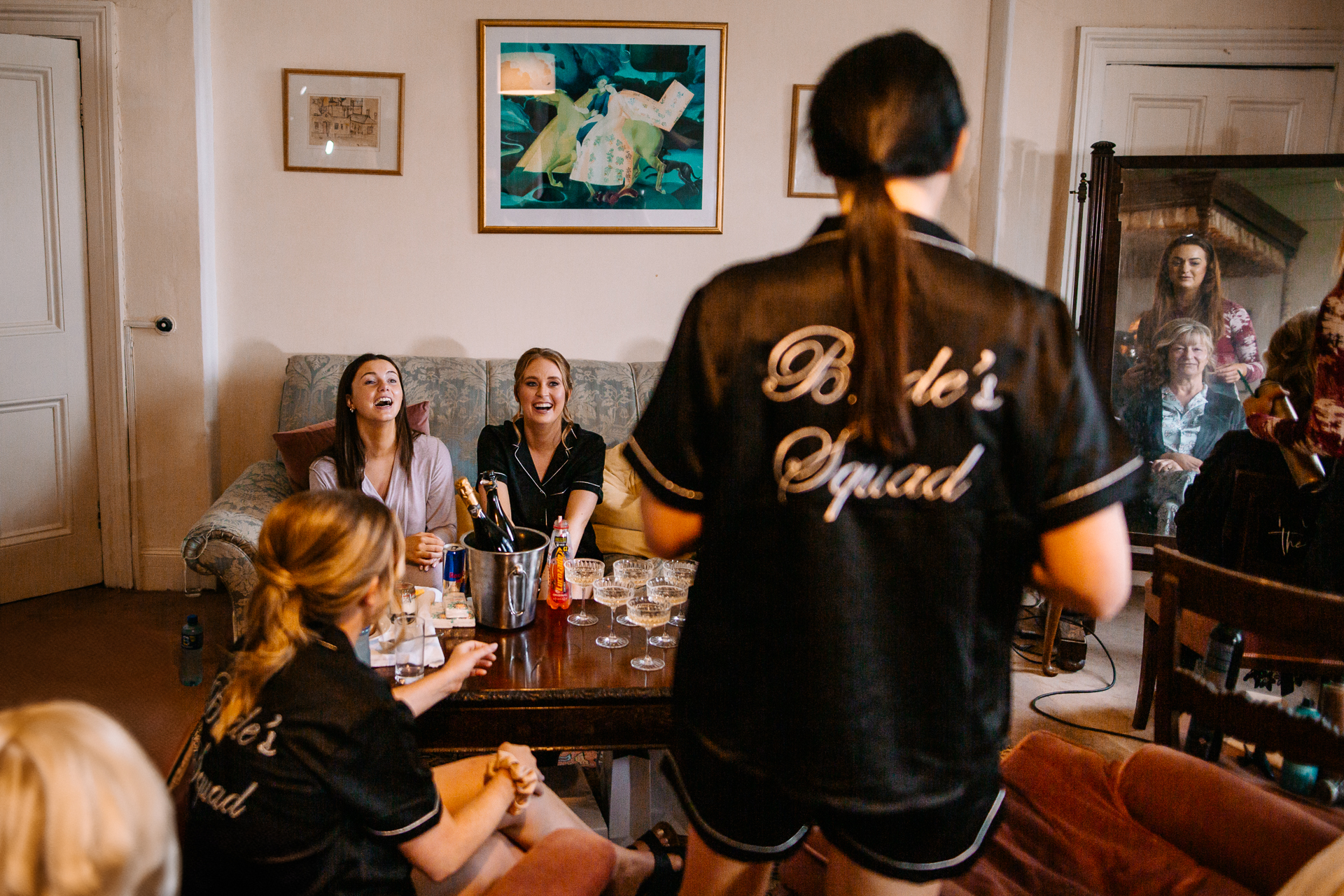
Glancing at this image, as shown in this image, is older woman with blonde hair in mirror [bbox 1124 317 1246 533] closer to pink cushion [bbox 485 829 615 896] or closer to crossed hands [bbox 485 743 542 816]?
crossed hands [bbox 485 743 542 816]

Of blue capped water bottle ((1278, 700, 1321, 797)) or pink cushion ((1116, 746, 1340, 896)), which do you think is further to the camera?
blue capped water bottle ((1278, 700, 1321, 797))

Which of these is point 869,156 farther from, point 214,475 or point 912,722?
point 214,475

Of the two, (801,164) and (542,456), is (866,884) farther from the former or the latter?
(801,164)

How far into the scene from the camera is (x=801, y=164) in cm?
374

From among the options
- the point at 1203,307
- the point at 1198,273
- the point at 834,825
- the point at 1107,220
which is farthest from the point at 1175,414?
the point at 834,825

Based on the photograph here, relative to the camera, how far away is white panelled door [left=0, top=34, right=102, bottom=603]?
3.34 metres

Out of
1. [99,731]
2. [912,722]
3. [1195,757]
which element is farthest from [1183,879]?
[99,731]

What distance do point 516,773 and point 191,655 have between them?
6.33ft

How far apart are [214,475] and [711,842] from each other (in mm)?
3260

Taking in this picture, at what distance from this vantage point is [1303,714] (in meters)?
1.30

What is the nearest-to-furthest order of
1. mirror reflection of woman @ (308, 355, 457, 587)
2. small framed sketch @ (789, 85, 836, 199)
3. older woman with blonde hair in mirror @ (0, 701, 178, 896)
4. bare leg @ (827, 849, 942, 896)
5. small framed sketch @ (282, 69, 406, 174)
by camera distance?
older woman with blonde hair in mirror @ (0, 701, 178, 896)
bare leg @ (827, 849, 942, 896)
mirror reflection of woman @ (308, 355, 457, 587)
small framed sketch @ (282, 69, 406, 174)
small framed sketch @ (789, 85, 836, 199)

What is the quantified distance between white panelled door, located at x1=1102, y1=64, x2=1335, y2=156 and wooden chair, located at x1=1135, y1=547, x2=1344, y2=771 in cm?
275

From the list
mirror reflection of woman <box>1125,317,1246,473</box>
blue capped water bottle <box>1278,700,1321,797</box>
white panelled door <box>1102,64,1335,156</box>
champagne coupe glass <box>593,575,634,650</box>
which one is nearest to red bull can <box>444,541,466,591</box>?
champagne coupe glass <box>593,575,634,650</box>

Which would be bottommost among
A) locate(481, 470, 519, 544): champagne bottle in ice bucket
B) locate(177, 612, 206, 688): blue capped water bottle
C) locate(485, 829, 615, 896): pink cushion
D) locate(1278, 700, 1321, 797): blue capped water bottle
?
locate(177, 612, 206, 688): blue capped water bottle
